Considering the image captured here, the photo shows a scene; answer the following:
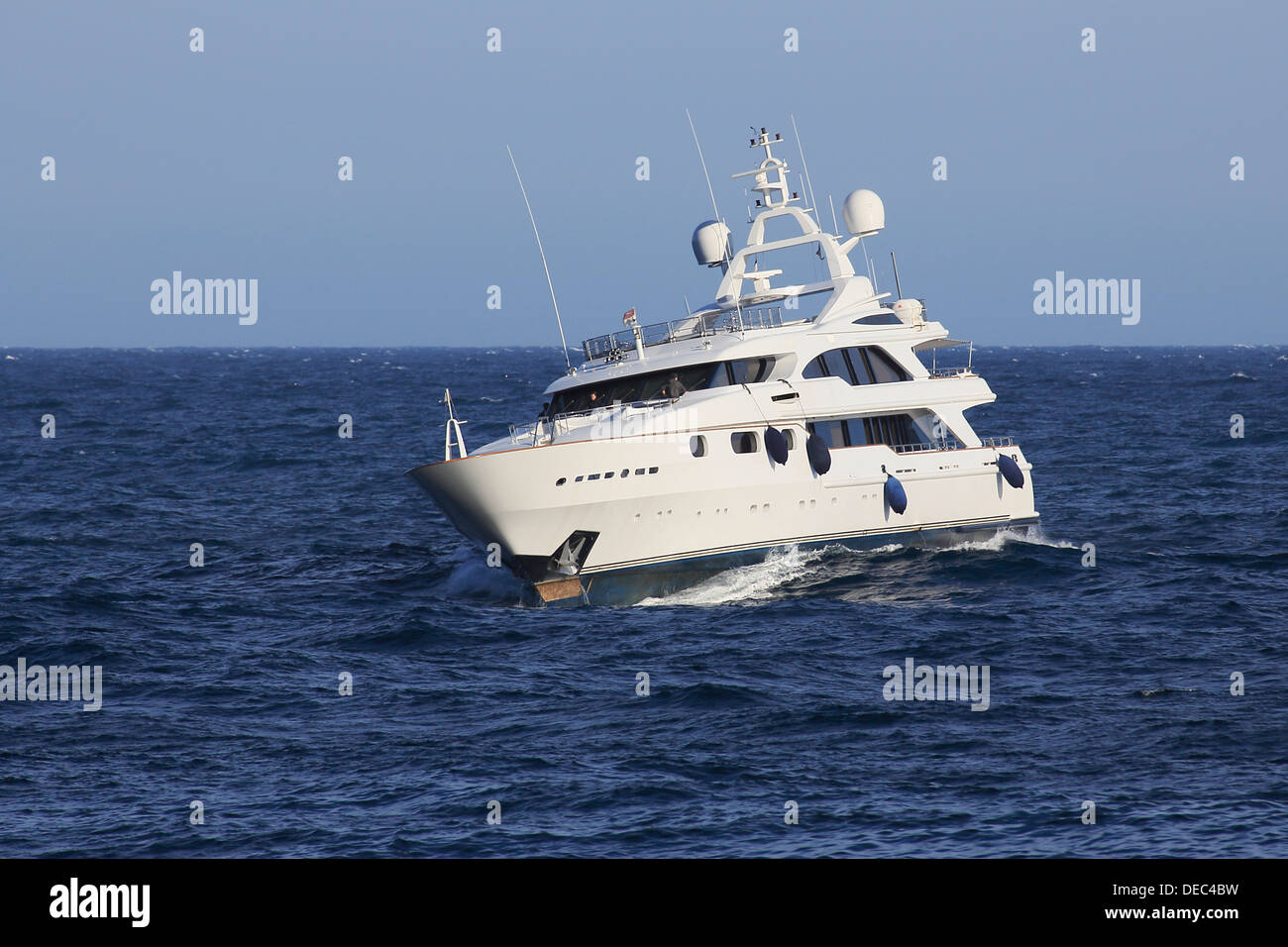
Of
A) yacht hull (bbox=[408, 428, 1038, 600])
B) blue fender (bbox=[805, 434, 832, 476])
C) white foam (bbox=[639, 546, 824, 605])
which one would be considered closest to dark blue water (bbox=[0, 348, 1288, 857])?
white foam (bbox=[639, 546, 824, 605])

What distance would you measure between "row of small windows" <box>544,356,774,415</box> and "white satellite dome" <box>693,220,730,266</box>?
612 centimetres

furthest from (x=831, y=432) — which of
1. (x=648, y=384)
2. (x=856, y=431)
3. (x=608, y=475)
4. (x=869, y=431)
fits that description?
(x=608, y=475)

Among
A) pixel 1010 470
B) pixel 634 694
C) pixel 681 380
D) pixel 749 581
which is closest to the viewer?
pixel 634 694

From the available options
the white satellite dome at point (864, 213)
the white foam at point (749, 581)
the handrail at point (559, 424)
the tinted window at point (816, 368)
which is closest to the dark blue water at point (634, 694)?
the white foam at point (749, 581)

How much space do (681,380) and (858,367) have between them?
4131mm

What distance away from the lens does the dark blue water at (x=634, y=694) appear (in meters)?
12.8

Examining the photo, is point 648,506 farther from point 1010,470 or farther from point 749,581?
point 1010,470

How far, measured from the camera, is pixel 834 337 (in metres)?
28.0

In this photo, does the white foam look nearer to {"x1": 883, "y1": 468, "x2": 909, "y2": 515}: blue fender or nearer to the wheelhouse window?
{"x1": 883, "y1": 468, "x2": 909, "y2": 515}: blue fender

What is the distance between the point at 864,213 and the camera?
31094mm

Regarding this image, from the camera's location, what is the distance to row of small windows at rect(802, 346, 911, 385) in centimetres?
2786

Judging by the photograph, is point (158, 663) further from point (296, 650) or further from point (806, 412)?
point (806, 412)

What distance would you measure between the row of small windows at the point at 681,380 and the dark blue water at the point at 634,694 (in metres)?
3.93
